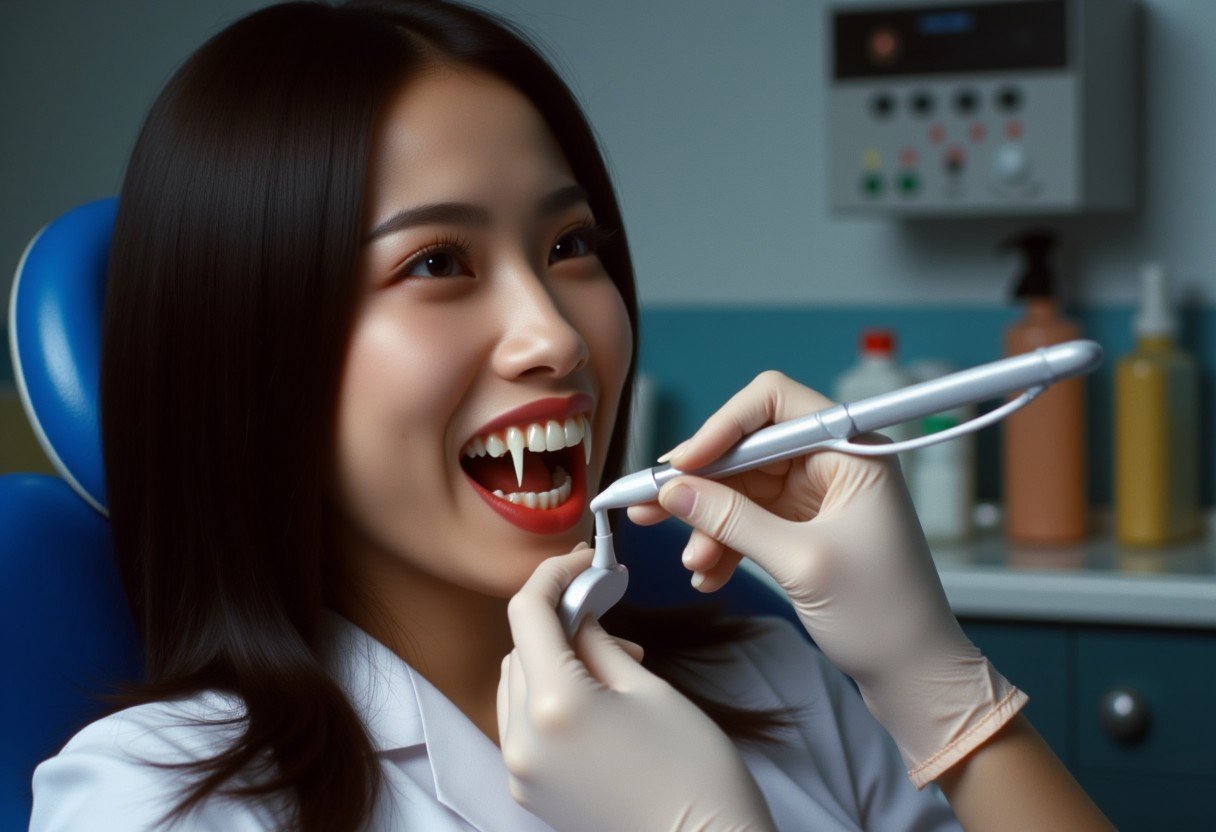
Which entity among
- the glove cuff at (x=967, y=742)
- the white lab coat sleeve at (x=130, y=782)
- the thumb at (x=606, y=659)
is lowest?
the glove cuff at (x=967, y=742)

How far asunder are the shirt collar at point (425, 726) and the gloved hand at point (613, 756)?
0.54ft

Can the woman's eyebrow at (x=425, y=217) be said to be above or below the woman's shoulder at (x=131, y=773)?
above

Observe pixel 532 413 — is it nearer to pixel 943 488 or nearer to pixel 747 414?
pixel 747 414

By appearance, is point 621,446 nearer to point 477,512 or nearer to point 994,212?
point 477,512

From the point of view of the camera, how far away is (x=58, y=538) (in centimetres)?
112

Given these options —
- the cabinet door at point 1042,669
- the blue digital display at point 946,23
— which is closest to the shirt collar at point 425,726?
the cabinet door at point 1042,669

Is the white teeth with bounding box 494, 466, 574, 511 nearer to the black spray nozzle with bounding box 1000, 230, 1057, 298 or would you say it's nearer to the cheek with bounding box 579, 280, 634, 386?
the cheek with bounding box 579, 280, 634, 386

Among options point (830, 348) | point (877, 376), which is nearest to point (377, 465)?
point (877, 376)

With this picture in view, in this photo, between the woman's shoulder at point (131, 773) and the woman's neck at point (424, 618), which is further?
the woman's neck at point (424, 618)

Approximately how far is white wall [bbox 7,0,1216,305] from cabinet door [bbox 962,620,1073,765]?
0.65 meters

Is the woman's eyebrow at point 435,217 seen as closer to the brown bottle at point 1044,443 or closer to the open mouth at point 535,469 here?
the open mouth at point 535,469

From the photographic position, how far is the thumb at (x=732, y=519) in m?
0.93

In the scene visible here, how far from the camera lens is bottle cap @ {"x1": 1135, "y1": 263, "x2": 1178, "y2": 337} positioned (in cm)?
204

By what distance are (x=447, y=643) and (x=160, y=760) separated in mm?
263
